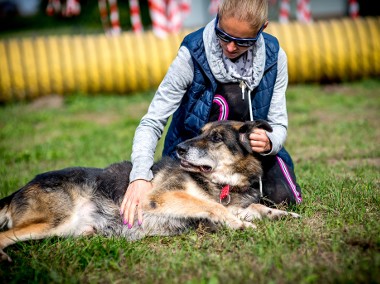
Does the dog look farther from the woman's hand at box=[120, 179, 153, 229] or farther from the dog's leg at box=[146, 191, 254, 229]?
the woman's hand at box=[120, 179, 153, 229]

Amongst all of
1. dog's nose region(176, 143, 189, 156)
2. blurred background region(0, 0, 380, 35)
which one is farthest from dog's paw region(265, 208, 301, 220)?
blurred background region(0, 0, 380, 35)

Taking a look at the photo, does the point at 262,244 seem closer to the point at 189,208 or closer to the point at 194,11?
the point at 189,208

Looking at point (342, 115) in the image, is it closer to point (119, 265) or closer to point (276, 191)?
point (276, 191)

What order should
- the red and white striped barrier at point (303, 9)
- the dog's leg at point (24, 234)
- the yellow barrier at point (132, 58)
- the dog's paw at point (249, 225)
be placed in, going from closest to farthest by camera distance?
1. the dog's leg at point (24, 234)
2. the dog's paw at point (249, 225)
3. the yellow barrier at point (132, 58)
4. the red and white striped barrier at point (303, 9)

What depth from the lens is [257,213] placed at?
383 cm

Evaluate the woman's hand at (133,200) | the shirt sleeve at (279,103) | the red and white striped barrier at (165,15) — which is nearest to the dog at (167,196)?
the woman's hand at (133,200)

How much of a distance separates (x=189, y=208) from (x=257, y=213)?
64 centimetres

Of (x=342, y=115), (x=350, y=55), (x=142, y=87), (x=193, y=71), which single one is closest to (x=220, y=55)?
(x=193, y=71)

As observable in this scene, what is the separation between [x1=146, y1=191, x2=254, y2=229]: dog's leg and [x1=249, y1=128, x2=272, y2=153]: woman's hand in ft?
1.99

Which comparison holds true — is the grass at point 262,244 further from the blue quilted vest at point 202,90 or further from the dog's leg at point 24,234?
the blue quilted vest at point 202,90

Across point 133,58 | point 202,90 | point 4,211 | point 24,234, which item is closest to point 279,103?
point 202,90

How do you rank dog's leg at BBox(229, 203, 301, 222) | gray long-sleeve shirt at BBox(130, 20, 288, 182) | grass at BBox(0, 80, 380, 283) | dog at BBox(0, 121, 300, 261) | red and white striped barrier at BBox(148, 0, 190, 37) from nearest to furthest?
1. grass at BBox(0, 80, 380, 283)
2. dog at BBox(0, 121, 300, 261)
3. dog's leg at BBox(229, 203, 301, 222)
4. gray long-sleeve shirt at BBox(130, 20, 288, 182)
5. red and white striped barrier at BBox(148, 0, 190, 37)

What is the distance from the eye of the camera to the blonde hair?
3.46 metres

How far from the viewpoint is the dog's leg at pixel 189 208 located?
354cm
